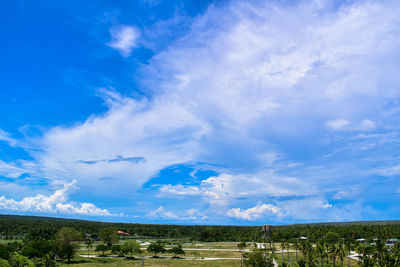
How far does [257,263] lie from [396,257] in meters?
34.1

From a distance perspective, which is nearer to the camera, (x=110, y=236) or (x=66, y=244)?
(x=66, y=244)

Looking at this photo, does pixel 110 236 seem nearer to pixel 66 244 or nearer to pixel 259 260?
pixel 66 244

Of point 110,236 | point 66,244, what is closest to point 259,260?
point 66,244

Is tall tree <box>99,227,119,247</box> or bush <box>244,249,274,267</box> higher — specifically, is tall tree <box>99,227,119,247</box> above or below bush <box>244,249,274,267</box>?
below

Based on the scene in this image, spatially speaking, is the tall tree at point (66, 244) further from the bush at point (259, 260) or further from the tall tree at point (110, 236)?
the bush at point (259, 260)

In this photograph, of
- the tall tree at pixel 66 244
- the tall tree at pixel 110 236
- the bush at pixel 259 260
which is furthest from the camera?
the tall tree at pixel 110 236

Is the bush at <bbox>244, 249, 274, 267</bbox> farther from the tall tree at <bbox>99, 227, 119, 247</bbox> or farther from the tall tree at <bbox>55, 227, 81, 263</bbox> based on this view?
the tall tree at <bbox>99, 227, 119, 247</bbox>

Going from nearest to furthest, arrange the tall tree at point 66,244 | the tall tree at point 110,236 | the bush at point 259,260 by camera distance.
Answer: the bush at point 259,260, the tall tree at point 66,244, the tall tree at point 110,236

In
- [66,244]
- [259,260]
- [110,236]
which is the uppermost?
[259,260]

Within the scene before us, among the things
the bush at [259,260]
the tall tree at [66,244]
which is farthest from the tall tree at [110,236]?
the bush at [259,260]

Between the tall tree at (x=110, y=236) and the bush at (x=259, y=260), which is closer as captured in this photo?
the bush at (x=259, y=260)

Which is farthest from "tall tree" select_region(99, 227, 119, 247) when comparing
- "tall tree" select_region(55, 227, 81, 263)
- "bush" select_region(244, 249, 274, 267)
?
"bush" select_region(244, 249, 274, 267)

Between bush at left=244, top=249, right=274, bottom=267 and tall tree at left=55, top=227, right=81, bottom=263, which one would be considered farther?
tall tree at left=55, top=227, right=81, bottom=263

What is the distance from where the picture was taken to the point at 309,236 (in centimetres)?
18062
